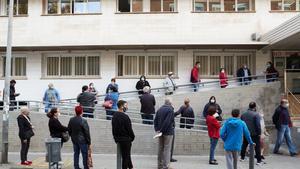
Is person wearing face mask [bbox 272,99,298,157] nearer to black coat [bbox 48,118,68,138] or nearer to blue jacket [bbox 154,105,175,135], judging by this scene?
blue jacket [bbox 154,105,175,135]

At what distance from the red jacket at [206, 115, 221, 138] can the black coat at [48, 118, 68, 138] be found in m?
4.18

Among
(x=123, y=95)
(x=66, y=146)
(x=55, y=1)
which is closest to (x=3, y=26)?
(x=55, y=1)

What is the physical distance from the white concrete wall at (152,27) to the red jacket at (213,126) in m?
8.26

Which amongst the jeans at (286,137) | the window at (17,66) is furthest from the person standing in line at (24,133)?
the window at (17,66)

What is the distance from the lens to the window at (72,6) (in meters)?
23.2

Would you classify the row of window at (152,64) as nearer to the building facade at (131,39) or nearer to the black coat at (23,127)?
the building facade at (131,39)

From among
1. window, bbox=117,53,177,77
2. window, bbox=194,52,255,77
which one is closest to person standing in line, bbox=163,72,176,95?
window, bbox=117,53,177,77

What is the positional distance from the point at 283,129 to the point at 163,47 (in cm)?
778

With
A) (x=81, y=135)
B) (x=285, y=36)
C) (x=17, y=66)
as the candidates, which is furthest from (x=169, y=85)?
(x=81, y=135)

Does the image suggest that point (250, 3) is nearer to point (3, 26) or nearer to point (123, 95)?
point (123, 95)

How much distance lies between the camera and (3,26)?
23.4m

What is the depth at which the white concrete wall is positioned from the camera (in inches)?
878

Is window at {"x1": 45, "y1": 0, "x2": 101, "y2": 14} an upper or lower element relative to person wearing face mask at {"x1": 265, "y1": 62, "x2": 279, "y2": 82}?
upper

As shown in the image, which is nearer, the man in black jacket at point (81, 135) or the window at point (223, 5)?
the man in black jacket at point (81, 135)
